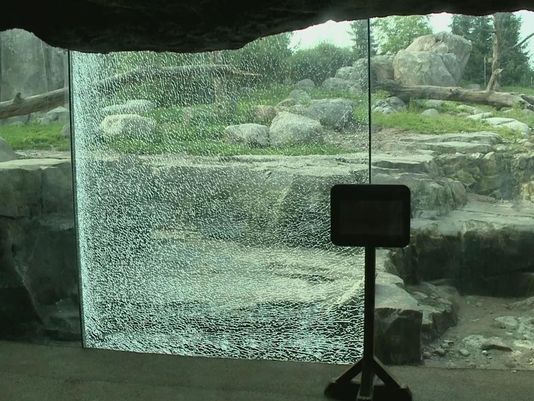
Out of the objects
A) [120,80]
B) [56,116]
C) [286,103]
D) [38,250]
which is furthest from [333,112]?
[38,250]

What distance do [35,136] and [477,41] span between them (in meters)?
2.35

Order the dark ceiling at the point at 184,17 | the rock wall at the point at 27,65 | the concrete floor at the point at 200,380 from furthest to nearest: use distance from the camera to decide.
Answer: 1. the rock wall at the point at 27,65
2. the concrete floor at the point at 200,380
3. the dark ceiling at the point at 184,17

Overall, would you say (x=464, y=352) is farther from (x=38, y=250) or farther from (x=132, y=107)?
(x=38, y=250)

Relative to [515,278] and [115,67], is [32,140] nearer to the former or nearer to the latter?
[115,67]

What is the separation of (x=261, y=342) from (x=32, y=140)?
5.50 ft

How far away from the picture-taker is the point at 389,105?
286 cm

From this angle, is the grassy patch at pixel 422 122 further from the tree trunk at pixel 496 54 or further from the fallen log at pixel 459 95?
the tree trunk at pixel 496 54

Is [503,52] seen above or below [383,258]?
above

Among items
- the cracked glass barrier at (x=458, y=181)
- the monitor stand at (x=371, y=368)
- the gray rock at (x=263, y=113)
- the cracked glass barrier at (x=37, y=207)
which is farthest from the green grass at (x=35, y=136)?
the monitor stand at (x=371, y=368)

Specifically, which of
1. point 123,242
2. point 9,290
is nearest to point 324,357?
point 123,242

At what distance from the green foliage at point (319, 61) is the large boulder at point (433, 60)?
0.26 metres

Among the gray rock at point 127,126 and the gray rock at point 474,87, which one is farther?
the gray rock at point 127,126

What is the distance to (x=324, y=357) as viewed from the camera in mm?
2924

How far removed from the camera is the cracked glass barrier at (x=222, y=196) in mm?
2955
